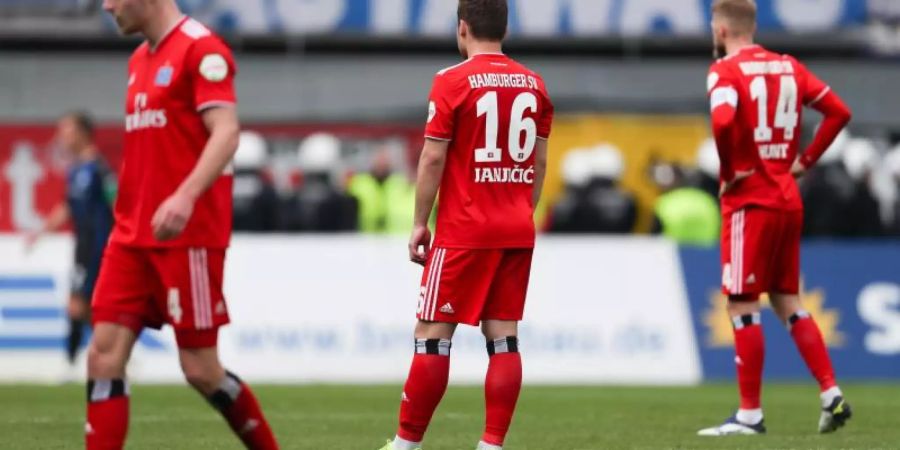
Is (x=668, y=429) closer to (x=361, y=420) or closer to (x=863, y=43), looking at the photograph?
(x=361, y=420)

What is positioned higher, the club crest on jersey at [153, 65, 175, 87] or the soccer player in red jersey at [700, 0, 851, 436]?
the club crest on jersey at [153, 65, 175, 87]

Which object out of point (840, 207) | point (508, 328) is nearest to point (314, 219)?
point (840, 207)

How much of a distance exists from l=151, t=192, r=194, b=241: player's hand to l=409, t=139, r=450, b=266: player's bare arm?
162cm

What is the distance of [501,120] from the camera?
7.93m

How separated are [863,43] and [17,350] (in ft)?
42.4

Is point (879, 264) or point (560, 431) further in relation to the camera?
point (879, 264)

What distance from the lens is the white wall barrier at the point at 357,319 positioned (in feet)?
52.1

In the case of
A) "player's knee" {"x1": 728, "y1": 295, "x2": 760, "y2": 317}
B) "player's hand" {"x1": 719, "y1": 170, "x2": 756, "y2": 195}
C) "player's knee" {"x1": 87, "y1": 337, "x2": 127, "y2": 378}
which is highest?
"player's hand" {"x1": 719, "y1": 170, "x2": 756, "y2": 195}

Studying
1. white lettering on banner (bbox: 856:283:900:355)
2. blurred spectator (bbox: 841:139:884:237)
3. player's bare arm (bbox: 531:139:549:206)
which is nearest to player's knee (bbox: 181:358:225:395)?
player's bare arm (bbox: 531:139:549:206)

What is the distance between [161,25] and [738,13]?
435 cm

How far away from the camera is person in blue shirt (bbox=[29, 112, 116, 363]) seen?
49.5ft

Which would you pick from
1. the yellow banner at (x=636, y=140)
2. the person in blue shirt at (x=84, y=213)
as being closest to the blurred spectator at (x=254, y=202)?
the yellow banner at (x=636, y=140)

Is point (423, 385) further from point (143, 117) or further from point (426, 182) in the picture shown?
point (143, 117)

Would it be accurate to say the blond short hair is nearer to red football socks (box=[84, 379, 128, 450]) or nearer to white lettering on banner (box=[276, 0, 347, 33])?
red football socks (box=[84, 379, 128, 450])
